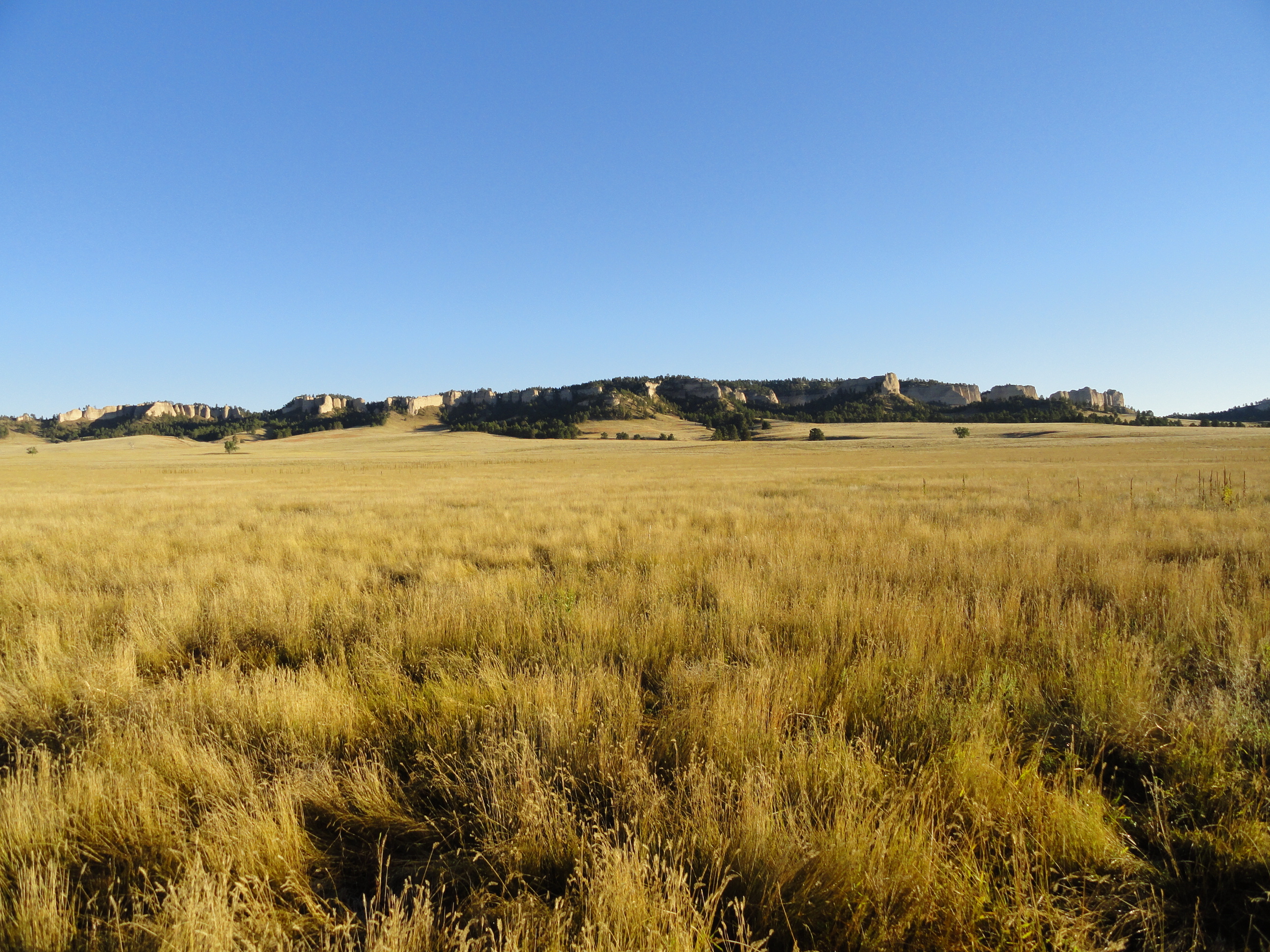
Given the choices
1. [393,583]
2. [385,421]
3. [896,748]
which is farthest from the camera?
[385,421]

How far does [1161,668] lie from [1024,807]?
2.43 meters

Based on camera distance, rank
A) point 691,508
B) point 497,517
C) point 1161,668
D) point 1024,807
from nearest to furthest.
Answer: point 1024,807
point 1161,668
point 497,517
point 691,508

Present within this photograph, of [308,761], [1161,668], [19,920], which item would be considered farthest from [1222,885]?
[19,920]

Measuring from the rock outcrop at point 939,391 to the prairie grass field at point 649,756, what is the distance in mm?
197844

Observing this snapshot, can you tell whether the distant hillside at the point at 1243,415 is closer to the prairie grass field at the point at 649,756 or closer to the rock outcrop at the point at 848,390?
the rock outcrop at the point at 848,390

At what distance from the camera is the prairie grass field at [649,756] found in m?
1.92

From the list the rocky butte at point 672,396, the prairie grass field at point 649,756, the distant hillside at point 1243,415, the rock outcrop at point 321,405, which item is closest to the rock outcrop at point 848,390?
the rocky butte at point 672,396

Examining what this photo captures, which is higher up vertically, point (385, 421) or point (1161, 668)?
point (385, 421)

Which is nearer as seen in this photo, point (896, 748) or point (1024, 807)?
point (1024, 807)

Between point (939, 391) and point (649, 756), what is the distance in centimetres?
21315

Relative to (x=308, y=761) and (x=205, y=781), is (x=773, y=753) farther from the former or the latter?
(x=205, y=781)

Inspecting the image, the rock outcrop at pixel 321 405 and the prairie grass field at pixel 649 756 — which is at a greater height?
the rock outcrop at pixel 321 405

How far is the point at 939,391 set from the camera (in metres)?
185

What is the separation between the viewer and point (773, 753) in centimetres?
271
